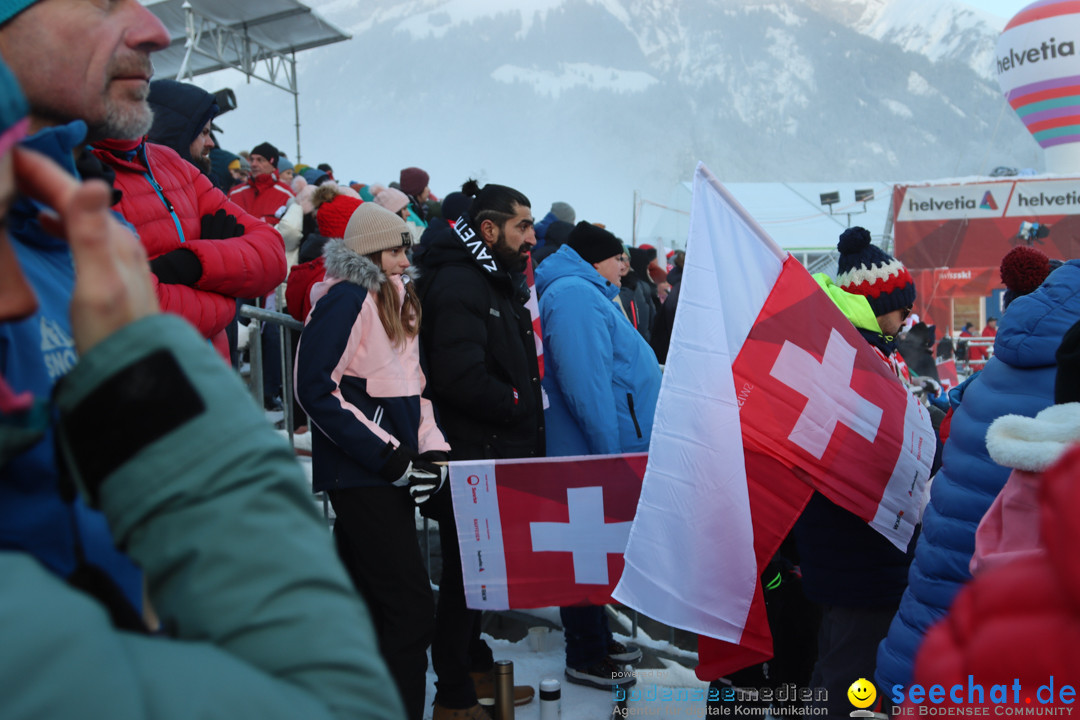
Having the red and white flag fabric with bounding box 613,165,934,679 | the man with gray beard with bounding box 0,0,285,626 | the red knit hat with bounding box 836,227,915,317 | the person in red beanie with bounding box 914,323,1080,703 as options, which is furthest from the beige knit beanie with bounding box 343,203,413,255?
the person in red beanie with bounding box 914,323,1080,703

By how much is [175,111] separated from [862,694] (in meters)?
3.39

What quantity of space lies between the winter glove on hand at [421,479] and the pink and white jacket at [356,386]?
45 mm

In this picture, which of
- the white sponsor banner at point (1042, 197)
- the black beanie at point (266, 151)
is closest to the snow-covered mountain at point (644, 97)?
the white sponsor banner at point (1042, 197)

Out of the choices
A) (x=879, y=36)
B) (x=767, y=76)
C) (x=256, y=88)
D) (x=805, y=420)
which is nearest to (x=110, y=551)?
(x=805, y=420)

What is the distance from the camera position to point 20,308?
826 millimetres

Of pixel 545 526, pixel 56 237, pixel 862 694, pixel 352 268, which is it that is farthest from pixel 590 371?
pixel 56 237

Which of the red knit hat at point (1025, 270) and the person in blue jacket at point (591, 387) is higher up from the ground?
the red knit hat at point (1025, 270)

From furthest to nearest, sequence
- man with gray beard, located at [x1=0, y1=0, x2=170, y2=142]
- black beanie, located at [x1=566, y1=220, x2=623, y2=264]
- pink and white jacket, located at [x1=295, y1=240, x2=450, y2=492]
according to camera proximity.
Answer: black beanie, located at [x1=566, y1=220, x2=623, y2=264], pink and white jacket, located at [x1=295, y1=240, x2=450, y2=492], man with gray beard, located at [x1=0, y1=0, x2=170, y2=142]

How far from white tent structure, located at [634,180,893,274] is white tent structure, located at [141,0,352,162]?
11.3m

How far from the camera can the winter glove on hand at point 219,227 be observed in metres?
2.91

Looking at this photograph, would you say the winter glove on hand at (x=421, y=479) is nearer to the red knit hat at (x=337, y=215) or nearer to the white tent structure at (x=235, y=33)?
the red knit hat at (x=337, y=215)

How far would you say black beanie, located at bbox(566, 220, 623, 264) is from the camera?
520 centimetres

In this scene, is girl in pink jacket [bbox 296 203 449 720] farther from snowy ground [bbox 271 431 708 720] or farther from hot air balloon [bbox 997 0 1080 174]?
hot air balloon [bbox 997 0 1080 174]

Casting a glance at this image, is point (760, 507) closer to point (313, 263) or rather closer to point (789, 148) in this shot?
point (313, 263)
